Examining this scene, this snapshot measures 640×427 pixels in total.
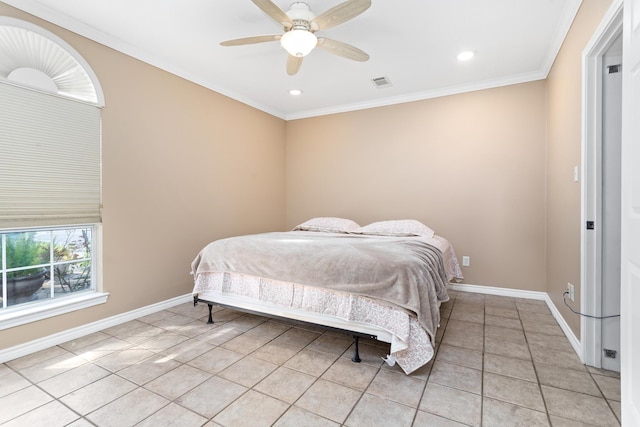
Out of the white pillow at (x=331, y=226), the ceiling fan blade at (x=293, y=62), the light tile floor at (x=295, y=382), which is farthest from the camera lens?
the white pillow at (x=331, y=226)

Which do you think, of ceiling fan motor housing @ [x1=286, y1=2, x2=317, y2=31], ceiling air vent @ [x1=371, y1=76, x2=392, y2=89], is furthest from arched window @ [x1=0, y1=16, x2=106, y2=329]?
ceiling air vent @ [x1=371, y1=76, x2=392, y2=89]

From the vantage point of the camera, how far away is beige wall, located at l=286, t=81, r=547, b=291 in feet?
10.8

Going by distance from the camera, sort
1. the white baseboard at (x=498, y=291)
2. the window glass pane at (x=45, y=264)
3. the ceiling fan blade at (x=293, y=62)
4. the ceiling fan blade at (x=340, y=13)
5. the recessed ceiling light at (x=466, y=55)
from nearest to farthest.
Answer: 1. the ceiling fan blade at (x=340, y=13)
2. the window glass pane at (x=45, y=264)
3. the ceiling fan blade at (x=293, y=62)
4. the recessed ceiling light at (x=466, y=55)
5. the white baseboard at (x=498, y=291)

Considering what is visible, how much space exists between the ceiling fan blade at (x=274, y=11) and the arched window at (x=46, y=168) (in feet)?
5.38

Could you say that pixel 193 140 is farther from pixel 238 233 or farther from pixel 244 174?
pixel 238 233

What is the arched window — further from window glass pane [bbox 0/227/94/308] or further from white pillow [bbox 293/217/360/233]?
white pillow [bbox 293/217/360/233]

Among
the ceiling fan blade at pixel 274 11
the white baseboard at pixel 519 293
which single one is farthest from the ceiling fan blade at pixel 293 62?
the white baseboard at pixel 519 293

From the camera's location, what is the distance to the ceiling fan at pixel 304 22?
1.84 metres

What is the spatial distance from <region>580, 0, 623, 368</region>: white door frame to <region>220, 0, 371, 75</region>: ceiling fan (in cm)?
151

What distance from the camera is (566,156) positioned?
7.99ft

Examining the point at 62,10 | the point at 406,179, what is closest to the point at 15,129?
the point at 62,10

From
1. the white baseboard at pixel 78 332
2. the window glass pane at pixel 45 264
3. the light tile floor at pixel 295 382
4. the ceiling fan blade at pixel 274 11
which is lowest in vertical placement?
the light tile floor at pixel 295 382

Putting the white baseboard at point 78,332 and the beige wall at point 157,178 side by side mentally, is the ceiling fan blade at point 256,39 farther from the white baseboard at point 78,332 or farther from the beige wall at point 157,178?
the white baseboard at point 78,332

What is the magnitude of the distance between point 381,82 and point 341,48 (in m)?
1.32
